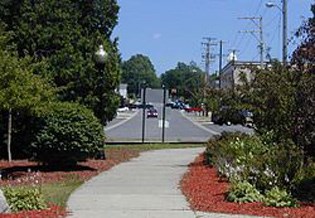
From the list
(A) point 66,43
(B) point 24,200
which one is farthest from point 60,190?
(A) point 66,43

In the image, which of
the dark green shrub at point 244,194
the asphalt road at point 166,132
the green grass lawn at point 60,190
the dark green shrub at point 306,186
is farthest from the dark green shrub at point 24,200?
the asphalt road at point 166,132

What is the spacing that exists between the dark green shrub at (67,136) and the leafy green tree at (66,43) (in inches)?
249

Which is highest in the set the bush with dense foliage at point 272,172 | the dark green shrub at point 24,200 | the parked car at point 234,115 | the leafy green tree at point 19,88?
the leafy green tree at point 19,88

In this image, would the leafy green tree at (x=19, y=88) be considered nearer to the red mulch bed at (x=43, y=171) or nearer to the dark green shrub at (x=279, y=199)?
the red mulch bed at (x=43, y=171)

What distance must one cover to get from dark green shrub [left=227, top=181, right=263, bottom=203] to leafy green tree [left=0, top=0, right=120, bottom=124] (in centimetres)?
1554

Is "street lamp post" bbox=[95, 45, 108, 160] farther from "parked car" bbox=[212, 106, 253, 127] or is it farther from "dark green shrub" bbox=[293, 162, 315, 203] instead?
"dark green shrub" bbox=[293, 162, 315, 203]

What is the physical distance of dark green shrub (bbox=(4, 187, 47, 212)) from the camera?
1261 centimetres

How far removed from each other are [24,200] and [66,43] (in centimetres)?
1728

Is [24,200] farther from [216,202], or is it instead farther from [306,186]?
[306,186]

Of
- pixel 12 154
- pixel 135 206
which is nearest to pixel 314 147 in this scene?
pixel 135 206

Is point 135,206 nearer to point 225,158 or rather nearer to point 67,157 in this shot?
point 225,158

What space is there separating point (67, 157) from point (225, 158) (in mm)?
5193

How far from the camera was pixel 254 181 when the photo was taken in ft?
48.6

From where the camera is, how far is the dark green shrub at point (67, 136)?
21812 millimetres
